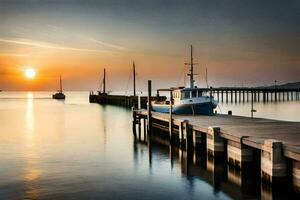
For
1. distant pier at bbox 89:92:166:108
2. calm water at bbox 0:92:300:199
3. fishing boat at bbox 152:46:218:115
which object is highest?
fishing boat at bbox 152:46:218:115

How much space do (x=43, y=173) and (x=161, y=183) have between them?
8.14 m

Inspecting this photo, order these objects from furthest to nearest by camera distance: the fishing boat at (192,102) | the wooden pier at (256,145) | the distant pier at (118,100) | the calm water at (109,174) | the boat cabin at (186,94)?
1. the distant pier at (118,100)
2. the boat cabin at (186,94)
3. the fishing boat at (192,102)
4. the calm water at (109,174)
5. the wooden pier at (256,145)

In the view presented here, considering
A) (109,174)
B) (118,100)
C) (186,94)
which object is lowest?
(109,174)

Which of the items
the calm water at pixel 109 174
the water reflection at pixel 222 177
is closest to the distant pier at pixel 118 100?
the calm water at pixel 109 174

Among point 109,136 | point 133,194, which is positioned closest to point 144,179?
point 133,194

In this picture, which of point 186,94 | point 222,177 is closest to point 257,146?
point 222,177

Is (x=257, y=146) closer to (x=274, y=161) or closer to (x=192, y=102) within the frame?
(x=274, y=161)

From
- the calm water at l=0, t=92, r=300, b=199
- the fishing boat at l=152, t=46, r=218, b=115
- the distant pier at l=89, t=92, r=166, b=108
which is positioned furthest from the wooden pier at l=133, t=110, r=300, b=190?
the distant pier at l=89, t=92, r=166, b=108

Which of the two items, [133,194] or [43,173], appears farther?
[43,173]

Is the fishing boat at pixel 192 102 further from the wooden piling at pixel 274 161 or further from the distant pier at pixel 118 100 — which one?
the distant pier at pixel 118 100

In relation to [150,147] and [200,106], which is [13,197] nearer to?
[150,147]

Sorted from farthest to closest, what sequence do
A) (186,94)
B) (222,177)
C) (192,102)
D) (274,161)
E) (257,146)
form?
(186,94)
(192,102)
(222,177)
(257,146)
(274,161)

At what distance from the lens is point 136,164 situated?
29.1 metres

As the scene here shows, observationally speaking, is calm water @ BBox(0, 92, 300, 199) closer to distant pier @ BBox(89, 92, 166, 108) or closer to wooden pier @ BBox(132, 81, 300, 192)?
wooden pier @ BBox(132, 81, 300, 192)
